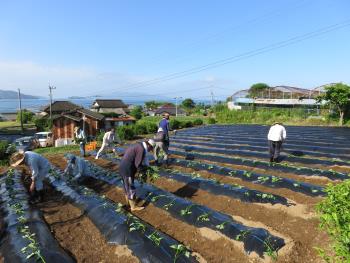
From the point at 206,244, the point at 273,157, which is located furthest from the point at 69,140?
the point at 206,244

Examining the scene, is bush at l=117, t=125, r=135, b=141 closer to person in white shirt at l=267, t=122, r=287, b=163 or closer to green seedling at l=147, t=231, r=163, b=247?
person in white shirt at l=267, t=122, r=287, b=163

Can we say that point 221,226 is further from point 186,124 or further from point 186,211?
point 186,124

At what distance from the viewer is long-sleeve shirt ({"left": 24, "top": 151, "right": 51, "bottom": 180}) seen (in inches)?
271

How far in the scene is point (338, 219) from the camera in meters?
3.19

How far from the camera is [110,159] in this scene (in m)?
12.6

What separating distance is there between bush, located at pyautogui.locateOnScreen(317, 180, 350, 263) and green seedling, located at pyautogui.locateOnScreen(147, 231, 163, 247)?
2.34 metres

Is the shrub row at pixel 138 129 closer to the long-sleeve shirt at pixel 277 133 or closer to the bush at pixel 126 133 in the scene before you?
the bush at pixel 126 133

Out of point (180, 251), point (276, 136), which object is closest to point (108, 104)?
point (276, 136)

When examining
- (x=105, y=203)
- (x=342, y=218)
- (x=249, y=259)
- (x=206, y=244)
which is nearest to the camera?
(x=342, y=218)

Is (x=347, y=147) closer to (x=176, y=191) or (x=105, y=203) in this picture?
(x=176, y=191)

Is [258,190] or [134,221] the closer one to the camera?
[134,221]

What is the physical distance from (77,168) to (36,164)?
2734 millimetres

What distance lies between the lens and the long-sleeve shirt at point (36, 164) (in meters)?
6.87

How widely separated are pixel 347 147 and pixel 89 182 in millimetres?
10598
